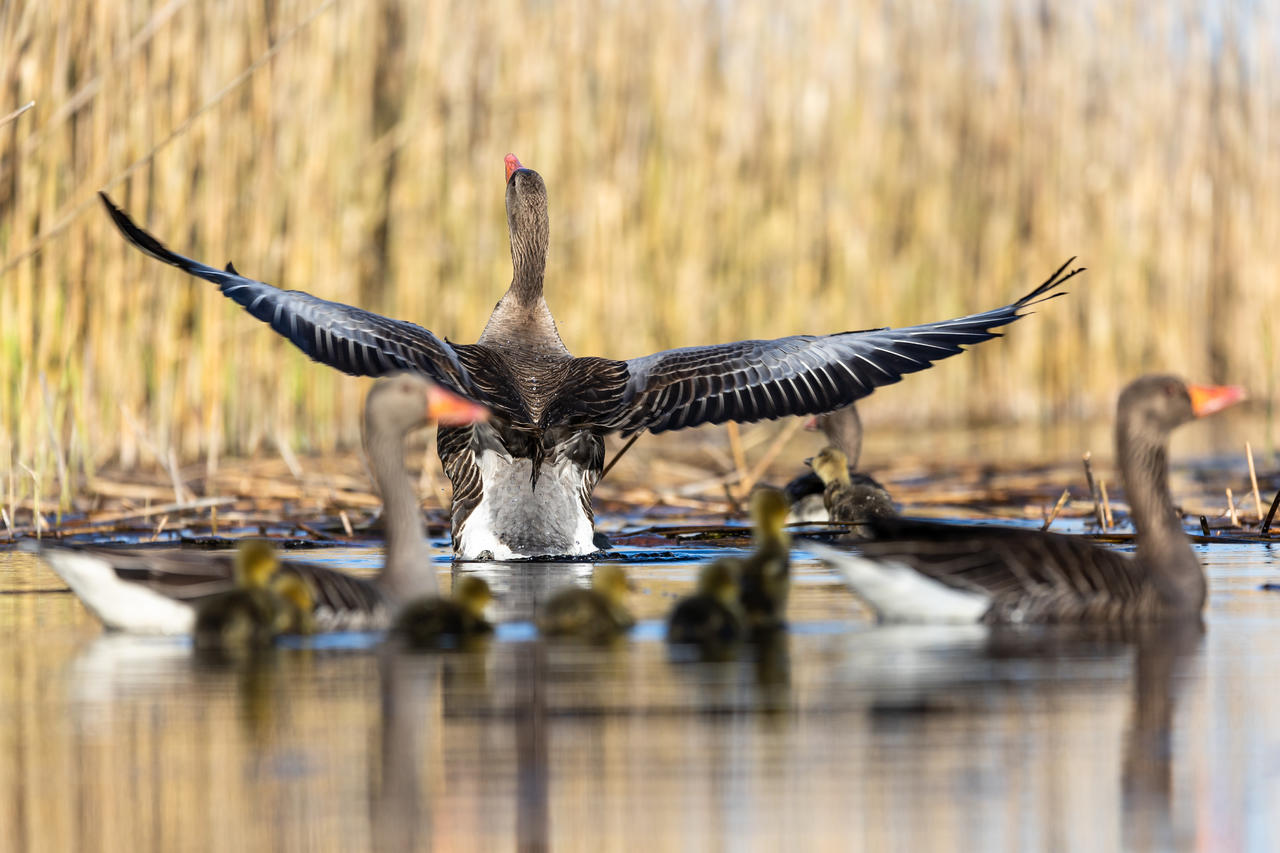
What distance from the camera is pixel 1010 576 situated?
6.45m

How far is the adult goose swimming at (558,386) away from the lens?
8656 millimetres

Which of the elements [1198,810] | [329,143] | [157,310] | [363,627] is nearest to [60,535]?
[157,310]

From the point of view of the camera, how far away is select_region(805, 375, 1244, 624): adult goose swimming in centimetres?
643

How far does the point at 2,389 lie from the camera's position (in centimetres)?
1051

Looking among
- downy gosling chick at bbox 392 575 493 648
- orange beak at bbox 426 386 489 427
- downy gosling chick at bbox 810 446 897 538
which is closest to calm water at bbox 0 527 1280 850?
downy gosling chick at bbox 392 575 493 648

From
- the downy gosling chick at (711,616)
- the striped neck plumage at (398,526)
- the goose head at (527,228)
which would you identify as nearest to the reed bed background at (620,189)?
the goose head at (527,228)

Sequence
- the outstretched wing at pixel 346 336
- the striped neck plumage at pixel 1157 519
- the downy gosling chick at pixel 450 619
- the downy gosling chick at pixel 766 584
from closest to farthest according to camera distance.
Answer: the downy gosling chick at pixel 450 619, the downy gosling chick at pixel 766 584, the striped neck plumage at pixel 1157 519, the outstretched wing at pixel 346 336

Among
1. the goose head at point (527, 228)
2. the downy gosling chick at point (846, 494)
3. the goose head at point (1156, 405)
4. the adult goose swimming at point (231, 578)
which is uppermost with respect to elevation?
the goose head at point (527, 228)

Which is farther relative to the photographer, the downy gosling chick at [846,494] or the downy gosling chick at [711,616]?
the downy gosling chick at [846,494]

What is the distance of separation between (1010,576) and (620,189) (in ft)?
35.9

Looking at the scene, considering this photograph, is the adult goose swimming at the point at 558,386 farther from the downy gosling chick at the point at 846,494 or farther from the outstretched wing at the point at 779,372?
the downy gosling chick at the point at 846,494

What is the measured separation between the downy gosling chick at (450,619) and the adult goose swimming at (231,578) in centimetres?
27

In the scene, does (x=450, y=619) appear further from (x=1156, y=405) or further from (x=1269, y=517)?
(x=1269, y=517)

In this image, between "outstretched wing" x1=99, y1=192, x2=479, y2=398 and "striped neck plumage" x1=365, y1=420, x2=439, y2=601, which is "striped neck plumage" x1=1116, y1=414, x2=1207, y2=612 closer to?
"striped neck plumage" x1=365, y1=420, x2=439, y2=601
